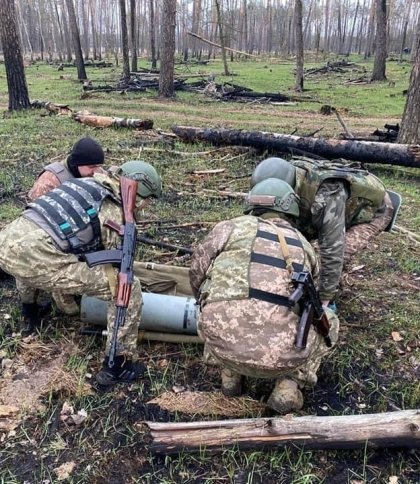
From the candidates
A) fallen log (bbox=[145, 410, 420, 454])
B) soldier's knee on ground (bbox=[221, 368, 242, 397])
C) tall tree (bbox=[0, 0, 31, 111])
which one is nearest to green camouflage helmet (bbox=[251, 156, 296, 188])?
soldier's knee on ground (bbox=[221, 368, 242, 397])

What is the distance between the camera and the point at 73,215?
338cm

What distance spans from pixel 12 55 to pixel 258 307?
11.3 m

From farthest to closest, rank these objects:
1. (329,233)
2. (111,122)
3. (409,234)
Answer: (111,122), (409,234), (329,233)

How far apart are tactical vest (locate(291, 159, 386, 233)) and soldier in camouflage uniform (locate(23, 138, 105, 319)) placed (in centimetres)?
155

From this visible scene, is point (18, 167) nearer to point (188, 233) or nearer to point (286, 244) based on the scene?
point (188, 233)

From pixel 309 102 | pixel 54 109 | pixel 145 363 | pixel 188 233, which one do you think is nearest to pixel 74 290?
pixel 145 363

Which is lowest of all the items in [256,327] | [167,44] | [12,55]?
[256,327]

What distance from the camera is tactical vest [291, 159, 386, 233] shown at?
3805mm

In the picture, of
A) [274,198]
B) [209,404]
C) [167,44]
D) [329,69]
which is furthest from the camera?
[329,69]

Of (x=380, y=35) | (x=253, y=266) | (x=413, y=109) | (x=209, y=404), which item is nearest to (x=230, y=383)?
(x=209, y=404)

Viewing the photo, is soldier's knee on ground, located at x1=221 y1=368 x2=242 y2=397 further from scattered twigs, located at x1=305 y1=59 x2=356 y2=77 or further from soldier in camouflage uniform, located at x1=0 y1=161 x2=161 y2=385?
scattered twigs, located at x1=305 y1=59 x2=356 y2=77

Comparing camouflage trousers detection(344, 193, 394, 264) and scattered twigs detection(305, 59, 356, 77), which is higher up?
camouflage trousers detection(344, 193, 394, 264)

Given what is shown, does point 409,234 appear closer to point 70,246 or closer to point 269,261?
point 269,261

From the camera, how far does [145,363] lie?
11.4ft
